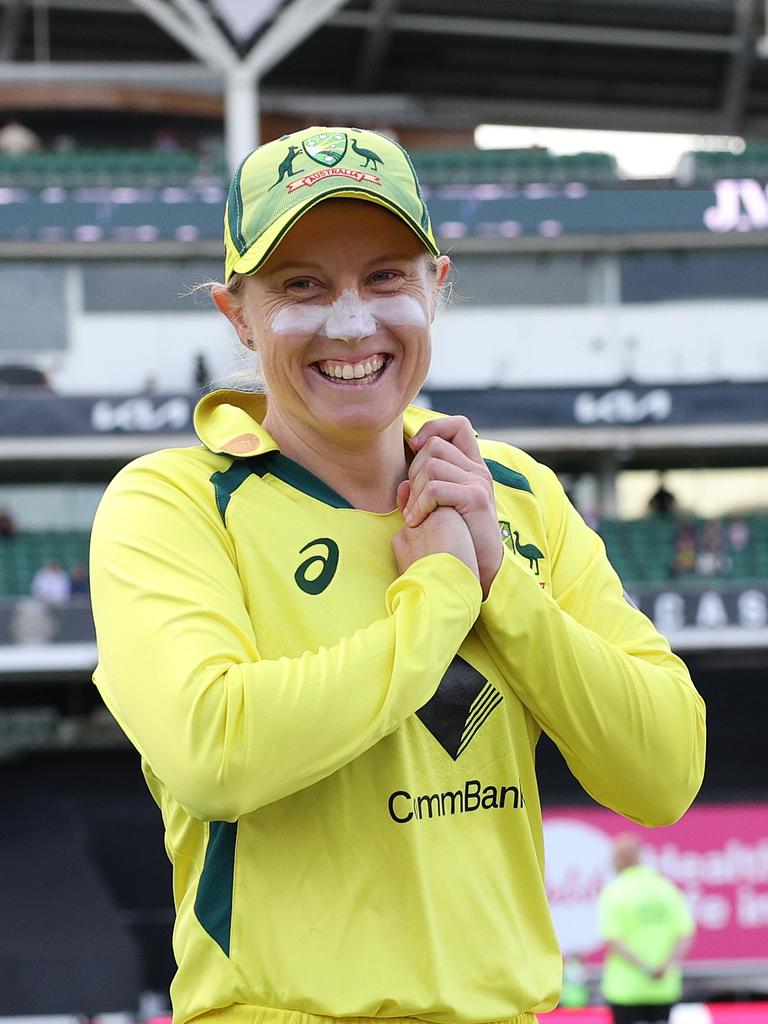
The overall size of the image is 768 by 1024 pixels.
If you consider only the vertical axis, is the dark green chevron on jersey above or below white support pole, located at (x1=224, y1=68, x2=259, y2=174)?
below

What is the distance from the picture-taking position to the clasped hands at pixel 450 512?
5.94 feet

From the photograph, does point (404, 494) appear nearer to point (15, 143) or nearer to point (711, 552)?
point (711, 552)

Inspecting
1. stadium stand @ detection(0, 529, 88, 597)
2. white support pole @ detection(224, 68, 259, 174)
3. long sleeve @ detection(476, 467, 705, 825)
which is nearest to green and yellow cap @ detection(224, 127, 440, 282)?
long sleeve @ detection(476, 467, 705, 825)

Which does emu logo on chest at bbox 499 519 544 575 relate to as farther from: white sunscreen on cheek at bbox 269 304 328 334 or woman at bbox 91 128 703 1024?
white sunscreen on cheek at bbox 269 304 328 334

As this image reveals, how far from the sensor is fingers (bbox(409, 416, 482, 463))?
1.91 meters

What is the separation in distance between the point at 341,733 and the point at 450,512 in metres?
0.31

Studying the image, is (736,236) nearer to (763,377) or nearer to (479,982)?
(763,377)

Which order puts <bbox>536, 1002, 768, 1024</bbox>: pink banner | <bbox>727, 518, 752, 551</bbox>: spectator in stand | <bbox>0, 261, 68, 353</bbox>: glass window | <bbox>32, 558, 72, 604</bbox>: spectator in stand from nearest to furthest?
1. <bbox>536, 1002, 768, 1024</bbox>: pink banner
2. <bbox>32, 558, 72, 604</bbox>: spectator in stand
3. <bbox>727, 518, 752, 551</bbox>: spectator in stand
4. <bbox>0, 261, 68, 353</bbox>: glass window

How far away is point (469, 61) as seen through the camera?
23.5m

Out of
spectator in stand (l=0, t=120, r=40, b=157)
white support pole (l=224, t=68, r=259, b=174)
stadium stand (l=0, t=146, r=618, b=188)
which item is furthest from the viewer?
spectator in stand (l=0, t=120, r=40, b=157)

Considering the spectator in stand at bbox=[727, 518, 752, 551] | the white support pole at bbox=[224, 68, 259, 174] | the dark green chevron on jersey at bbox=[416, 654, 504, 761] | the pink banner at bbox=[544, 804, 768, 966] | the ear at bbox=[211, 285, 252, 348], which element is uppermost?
the white support pole at bbox=[224, 68, 259, 174]

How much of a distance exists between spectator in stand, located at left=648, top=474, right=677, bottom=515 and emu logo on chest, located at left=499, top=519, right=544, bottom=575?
53.2 ft

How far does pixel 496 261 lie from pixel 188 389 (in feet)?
13.1

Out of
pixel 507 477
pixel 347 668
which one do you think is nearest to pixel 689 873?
pixel 507 477
